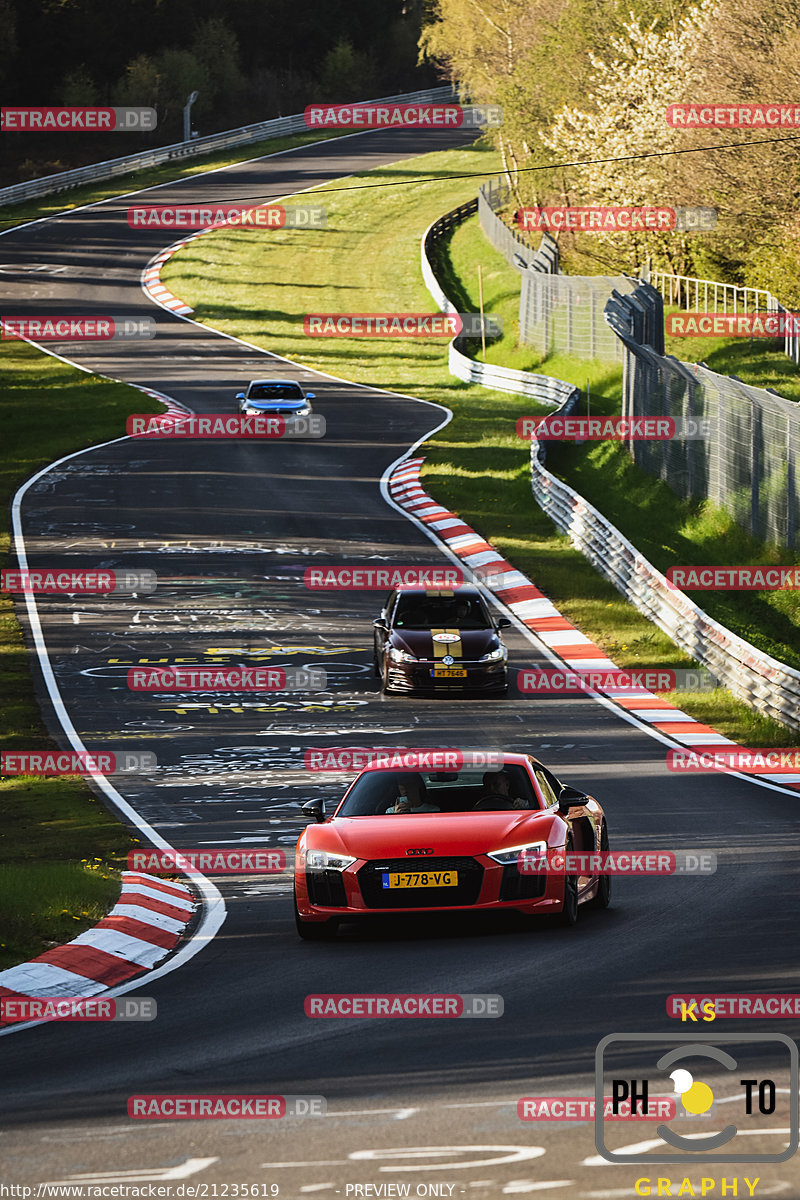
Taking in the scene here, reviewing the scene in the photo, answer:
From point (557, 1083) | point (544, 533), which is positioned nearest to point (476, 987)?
point (557, 1083)

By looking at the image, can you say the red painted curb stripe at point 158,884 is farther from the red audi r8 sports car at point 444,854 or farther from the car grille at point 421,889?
the car grille at point 421,889

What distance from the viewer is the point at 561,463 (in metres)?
38.7

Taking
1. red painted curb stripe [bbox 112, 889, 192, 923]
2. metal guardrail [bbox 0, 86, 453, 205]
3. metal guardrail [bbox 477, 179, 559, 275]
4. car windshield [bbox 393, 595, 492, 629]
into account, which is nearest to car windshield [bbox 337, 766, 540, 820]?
red painted curb stripe [bbox 112, 889, 192, 923]

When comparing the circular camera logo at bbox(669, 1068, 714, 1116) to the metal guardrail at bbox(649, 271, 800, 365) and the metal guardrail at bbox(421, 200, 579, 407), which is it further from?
the metal guardrail at bbox(649, 271, 800, 365)

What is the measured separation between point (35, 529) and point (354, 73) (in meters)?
89.7

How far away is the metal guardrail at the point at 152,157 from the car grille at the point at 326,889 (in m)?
77.7

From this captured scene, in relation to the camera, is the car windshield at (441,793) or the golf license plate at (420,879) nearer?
the golf license plate at (420,879)

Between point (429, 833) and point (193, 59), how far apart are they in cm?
9886

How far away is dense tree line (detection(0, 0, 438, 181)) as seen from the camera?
320ft

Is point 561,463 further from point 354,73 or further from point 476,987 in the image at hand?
point 354,73

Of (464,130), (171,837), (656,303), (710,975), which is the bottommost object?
(171,837)

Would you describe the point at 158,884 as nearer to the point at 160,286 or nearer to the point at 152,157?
the point at 160,286

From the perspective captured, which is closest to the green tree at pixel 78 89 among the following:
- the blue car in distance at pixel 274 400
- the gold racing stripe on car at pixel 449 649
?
the blue car in distance at pixel 274 400

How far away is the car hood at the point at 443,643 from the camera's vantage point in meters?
22.2
